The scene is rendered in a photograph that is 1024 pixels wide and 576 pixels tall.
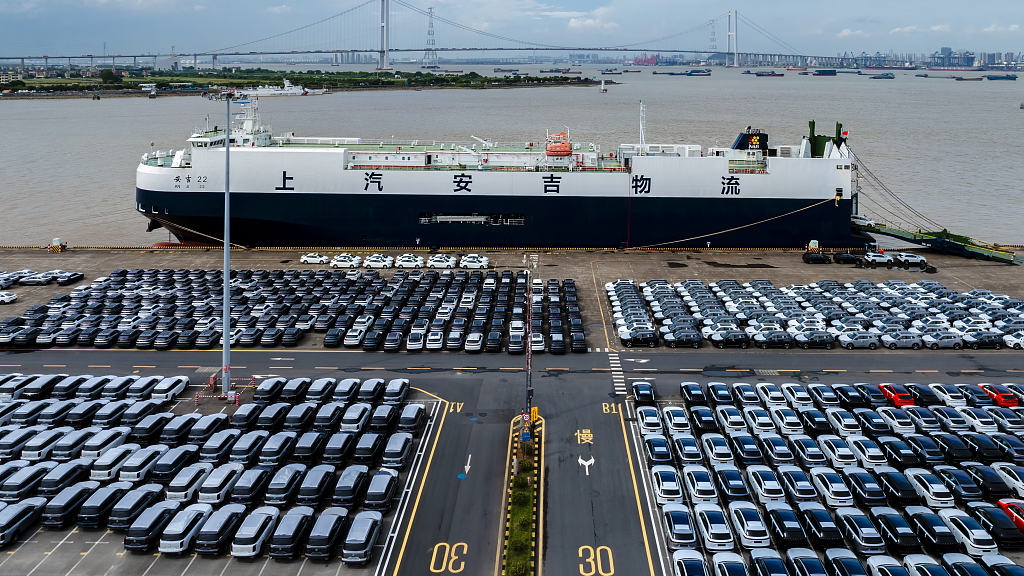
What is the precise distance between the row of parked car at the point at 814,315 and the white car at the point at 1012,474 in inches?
449

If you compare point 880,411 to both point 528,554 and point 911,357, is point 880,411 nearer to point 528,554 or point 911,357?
point 911,357

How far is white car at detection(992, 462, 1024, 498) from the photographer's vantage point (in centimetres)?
2044

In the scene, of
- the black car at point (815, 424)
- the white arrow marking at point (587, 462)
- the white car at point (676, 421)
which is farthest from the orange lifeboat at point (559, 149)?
the white arrow marking at point (587, 462)

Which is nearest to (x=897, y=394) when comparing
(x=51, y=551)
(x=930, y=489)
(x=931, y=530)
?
(x=930, y=489)

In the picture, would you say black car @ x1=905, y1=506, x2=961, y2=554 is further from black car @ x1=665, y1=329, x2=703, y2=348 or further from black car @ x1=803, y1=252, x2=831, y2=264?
black car @ x1=803, y1=252, x2=831, y2=264

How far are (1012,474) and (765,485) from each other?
293 inches

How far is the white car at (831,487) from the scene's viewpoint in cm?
1977

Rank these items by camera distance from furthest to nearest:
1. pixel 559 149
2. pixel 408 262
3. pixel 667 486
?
pixel 559 149
pixel 408 262
pixel 667 486

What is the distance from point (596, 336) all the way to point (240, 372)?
51.3ft

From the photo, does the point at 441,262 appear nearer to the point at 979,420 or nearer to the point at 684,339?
the point at 684,339

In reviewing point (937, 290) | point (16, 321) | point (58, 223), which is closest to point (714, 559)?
point (937, 290)

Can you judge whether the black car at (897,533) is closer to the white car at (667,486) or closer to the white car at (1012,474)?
the white car at (1012,474)

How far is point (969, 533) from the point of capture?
1808 cm

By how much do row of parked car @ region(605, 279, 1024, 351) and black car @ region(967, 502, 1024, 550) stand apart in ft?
45.1
